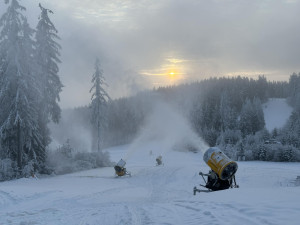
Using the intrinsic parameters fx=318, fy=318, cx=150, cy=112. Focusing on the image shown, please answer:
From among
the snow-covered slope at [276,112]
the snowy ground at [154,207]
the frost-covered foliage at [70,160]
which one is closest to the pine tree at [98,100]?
the frost-covered foliage at [70,160]

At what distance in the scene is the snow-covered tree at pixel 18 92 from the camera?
25328 mm

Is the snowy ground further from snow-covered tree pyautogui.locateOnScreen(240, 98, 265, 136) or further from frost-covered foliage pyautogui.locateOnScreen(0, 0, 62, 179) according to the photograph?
snow-covered tree pyautogui.locateOnScreen(240, 98, 265, 136)

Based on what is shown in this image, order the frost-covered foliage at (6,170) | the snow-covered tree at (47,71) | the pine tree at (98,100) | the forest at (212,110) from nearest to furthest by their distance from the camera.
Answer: the frost-covered foliage at (6,170), the snow-covered tree at (47,71), the pine tree at (98,100), the forest at (212,110)

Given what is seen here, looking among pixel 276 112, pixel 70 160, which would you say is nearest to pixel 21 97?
pixel 70 160

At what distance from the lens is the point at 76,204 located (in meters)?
13.3

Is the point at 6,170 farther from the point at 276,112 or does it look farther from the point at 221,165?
the point at 276,112

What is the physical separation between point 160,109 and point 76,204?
95.2 meters

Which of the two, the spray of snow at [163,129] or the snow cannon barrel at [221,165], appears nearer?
the snow cannon barrel at [221,165]

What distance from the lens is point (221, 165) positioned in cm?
1372

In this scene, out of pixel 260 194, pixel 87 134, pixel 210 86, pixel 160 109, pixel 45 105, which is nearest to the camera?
pixel 260 194

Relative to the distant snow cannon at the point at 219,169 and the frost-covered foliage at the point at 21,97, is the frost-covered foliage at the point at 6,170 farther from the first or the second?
the distant snow cannon at the point at 219,169

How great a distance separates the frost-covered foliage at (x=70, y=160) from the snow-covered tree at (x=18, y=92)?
269cm

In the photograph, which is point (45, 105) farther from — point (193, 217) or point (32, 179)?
point (193, 217)

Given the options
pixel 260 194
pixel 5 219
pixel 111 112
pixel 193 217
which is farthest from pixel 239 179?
pixel 111 112
